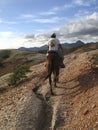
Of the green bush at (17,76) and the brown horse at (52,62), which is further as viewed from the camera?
the green bush at (17,76)

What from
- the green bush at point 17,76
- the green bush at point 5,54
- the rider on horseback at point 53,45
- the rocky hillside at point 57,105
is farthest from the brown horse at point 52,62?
the green bush at point 5,54

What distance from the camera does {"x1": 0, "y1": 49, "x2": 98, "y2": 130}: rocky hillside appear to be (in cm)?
1156

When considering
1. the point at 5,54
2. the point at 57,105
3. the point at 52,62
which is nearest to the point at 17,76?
the point at 52,62

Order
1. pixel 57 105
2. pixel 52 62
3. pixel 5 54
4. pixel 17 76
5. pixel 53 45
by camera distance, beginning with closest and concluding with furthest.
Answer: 1. pixel 57 105
2. pixel 52 62
3. pixel 53 45
4. pixel 17 76
5. pixel 5 54

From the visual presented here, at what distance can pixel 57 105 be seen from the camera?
515 inches

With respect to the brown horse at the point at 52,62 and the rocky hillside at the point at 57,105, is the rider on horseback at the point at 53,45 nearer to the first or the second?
the brown horse at the point at 52,62

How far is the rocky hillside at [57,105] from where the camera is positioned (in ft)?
37.9

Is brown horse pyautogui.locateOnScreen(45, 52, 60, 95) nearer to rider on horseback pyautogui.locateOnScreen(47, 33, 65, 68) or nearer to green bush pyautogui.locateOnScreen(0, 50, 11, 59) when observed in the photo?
rider on horseback pyautogui.locateOnScreen(47, 33, 65, 68)

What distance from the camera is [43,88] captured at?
51.2 feet

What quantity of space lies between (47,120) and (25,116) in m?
0.85

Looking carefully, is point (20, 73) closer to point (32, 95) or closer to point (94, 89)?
point (32, 95)

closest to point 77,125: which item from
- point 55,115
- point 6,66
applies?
point 55,115

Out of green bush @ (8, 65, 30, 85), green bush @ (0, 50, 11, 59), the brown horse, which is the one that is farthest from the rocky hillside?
green bush @ (0, 50, 11, 59)

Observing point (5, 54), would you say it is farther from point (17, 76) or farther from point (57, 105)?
point (57, 105)
